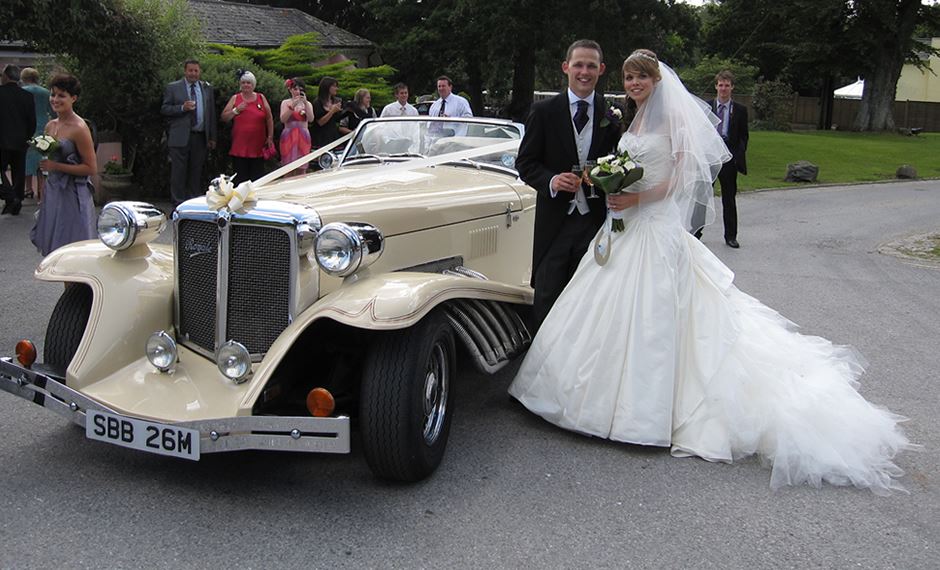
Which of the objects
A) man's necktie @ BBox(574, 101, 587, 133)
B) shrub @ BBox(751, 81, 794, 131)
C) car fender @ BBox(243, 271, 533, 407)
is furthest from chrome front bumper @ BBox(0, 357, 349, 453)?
shrub @ BBox(751, 81, 794, 131)

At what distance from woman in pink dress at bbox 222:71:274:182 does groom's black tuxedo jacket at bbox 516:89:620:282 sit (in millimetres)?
7050

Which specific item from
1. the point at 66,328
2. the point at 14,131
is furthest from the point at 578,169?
the point at 14,131

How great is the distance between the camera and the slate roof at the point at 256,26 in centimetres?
2430

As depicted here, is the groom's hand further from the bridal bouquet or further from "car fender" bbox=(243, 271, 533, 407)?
"car fender" bbox=(243, 271, 533, 407)

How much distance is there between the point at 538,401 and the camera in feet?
15.7

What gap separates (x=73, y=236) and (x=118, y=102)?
288 inches

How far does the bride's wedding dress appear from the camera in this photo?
14.3 feet

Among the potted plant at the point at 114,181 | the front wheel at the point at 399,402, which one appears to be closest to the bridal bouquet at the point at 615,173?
the front wheel at the point at 399,402

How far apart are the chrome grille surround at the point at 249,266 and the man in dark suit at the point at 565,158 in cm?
158

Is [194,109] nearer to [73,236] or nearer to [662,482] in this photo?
[73,236]

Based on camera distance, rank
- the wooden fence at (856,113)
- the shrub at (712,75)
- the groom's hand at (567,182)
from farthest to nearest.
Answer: the wooden fence at (856,113) < the shrub at (712,75) < the groom's hand at (567,182)

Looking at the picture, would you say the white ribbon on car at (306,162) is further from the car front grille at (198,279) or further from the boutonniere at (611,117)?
the boutonniere at (611,117)

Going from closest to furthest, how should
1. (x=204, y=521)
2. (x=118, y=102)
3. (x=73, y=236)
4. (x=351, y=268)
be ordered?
1. (x=204, y=521)
2. (x=351, y=268)
3. (x=73, y=236)
4. (x=118, y=102)

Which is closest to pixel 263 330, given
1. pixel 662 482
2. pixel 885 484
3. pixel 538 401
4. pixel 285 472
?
pixel 285 472
